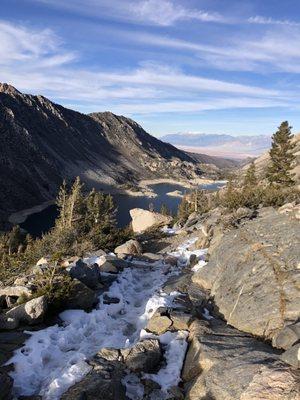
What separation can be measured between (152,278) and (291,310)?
9430 millimetres

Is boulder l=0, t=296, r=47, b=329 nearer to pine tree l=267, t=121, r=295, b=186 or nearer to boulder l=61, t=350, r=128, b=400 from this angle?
boulder l=61, t=350, r=128, b=400

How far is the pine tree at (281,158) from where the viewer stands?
160 ft

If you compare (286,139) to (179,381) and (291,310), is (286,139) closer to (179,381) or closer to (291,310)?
(291,310)

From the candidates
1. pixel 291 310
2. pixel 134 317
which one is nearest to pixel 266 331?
pixel 291 310

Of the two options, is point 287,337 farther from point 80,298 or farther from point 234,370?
point 80,298

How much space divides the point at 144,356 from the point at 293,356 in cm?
408

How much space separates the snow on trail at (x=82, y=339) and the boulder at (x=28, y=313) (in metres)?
0.69

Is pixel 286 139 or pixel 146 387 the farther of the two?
pixel 286 139

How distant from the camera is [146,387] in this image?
10.7 m

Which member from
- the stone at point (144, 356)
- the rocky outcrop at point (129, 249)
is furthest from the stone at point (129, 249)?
the stone at point (144, 356)

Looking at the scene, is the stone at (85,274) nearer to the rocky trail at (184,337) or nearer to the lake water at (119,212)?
the rocky trail at (184,337)

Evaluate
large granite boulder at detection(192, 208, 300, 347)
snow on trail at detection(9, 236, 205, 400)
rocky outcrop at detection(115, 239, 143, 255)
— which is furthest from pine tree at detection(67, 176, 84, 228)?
snow on trail at detection(9, 236, 205, 400)

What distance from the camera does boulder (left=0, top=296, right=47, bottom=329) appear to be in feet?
44.1

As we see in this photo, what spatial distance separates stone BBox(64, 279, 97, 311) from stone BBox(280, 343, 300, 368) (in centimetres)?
778
